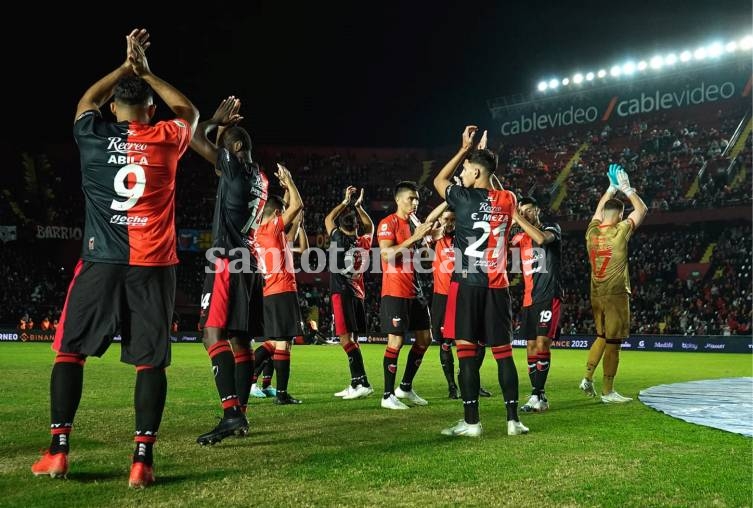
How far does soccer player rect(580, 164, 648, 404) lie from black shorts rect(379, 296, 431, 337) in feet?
8.31

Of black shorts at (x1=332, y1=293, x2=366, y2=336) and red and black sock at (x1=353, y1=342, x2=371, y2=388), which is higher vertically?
black shorts at (x1=332, y1=293, x2=366, y2=336)

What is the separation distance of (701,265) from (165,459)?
36625mm

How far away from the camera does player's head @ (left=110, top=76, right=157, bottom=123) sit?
482 cm

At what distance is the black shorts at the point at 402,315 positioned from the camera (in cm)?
955

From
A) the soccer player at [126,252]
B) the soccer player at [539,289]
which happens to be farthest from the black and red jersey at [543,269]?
the soccer player at [126,252]

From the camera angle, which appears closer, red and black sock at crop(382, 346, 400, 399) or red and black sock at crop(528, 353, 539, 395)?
red and black sock at crop(382, 346, 400, 399)

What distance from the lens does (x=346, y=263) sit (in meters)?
10.7

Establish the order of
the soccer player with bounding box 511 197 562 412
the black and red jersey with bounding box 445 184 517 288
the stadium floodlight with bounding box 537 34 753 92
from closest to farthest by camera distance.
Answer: the black and red jersey with bounding box 445 184 517 288
the soccer player with bounding box 511 197 562 412
the stadium floodlight with bounding box 537 34 753 92

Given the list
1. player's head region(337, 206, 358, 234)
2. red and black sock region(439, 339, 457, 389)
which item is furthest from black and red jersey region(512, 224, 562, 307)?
player's head region(337, 206, 358, 234)

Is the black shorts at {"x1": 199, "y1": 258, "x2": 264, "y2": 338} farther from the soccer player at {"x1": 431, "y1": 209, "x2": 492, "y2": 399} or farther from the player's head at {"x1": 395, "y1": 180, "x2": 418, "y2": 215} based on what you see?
the soccer player at {"x1": 431, "y1": 209, "x2": 492, "y2": 399}

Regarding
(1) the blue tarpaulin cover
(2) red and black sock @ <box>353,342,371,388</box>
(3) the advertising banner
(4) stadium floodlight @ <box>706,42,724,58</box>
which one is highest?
(4) stadium floodlight @ <box>706,42,724,58</box>

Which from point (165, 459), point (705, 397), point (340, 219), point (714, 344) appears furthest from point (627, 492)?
point (714, 344)

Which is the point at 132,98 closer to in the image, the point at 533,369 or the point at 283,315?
the point at 283,315

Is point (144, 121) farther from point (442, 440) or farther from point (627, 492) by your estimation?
point (627, 492)
